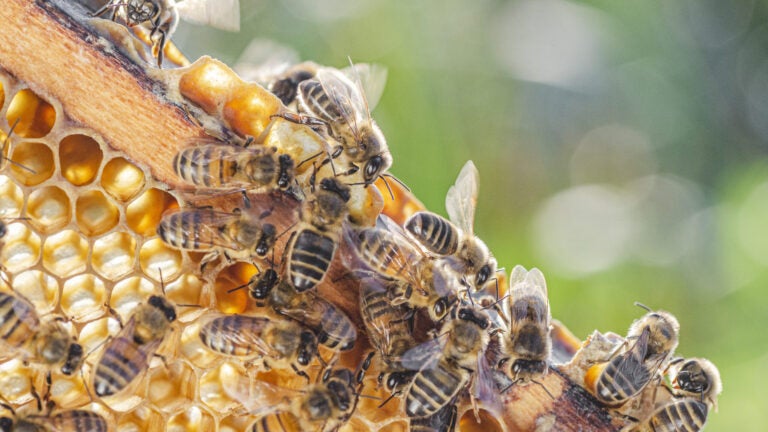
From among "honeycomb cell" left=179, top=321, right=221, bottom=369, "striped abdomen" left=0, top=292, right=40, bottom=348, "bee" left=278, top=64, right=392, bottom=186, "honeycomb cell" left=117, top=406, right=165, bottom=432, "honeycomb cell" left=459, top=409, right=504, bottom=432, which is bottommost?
"honeycomb cell" left=117, top=406, right=165, bottom=432

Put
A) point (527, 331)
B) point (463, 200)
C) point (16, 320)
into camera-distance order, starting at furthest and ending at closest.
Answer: point (463, 200) < point (527, 331) < point (16, 320)

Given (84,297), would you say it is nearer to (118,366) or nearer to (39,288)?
(39,288)

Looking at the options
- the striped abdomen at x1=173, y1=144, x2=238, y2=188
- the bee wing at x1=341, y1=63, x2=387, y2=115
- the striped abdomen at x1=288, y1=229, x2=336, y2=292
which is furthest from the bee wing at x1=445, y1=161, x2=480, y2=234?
the striped abdomen at x1=173, y1=144, x2=238, y2=188

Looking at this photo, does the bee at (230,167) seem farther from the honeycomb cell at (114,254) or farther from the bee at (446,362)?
the bee at (446,362)

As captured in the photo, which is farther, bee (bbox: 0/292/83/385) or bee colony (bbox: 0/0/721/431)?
bee colony (bbox: 0/0/721/431)

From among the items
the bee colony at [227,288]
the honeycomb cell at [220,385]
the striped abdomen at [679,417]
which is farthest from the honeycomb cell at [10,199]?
the striped abdomen at [679,417]

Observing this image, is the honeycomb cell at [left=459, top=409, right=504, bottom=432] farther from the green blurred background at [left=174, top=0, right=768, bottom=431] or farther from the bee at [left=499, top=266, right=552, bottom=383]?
the green blurred background at [left=174, top=0, right=768, bottom=431]

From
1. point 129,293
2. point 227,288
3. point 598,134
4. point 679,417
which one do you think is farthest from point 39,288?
point 598,134
